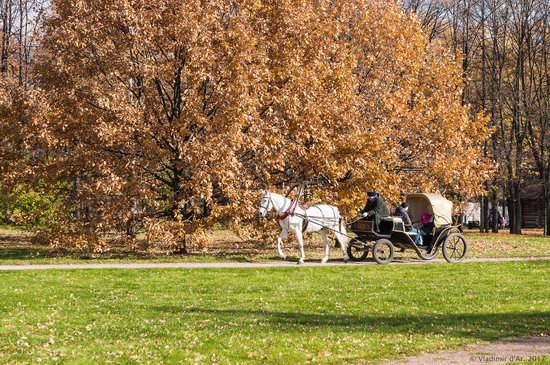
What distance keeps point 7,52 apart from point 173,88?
21.1m

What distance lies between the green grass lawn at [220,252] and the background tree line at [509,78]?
14.7 m

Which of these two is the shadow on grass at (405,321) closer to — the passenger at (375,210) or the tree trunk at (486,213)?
the passenger at (375,210)

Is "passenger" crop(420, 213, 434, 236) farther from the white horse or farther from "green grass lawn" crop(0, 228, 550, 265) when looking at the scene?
the white horse

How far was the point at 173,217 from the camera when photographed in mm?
27469

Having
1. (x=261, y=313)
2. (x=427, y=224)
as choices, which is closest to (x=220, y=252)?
(x=427, y=224)

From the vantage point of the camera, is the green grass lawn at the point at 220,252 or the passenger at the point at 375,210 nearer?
the passenger at the point at 375,210

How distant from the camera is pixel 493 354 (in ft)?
34.8

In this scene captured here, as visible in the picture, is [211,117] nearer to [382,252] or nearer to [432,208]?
[382,252]

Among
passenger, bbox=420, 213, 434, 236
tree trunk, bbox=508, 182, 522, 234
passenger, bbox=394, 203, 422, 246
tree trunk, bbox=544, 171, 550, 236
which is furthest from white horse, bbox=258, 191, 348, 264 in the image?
tree trunk, bbox=508, 182, 522, 234

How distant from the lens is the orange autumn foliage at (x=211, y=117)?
25516 mm

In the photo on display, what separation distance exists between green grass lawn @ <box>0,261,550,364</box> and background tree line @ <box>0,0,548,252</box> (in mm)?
5673

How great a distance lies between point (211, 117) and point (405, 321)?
1450 centimetres

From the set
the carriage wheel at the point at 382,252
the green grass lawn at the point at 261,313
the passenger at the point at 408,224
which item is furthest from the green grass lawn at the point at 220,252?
the green grass lawn at the point at 261,313

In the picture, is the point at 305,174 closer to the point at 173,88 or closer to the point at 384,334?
the point at 173,88
